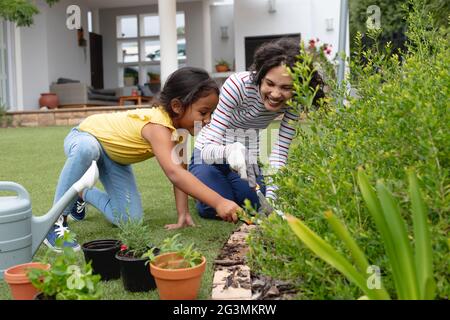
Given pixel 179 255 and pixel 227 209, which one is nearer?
pixel 179 255

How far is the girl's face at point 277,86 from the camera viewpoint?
87.9 inches

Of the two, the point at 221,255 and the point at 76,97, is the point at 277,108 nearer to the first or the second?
the point at 221,255

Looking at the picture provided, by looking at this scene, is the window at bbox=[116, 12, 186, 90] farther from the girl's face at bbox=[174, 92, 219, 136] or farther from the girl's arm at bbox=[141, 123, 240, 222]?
the girl's arm at bbox=[141, 123, 240, 222]

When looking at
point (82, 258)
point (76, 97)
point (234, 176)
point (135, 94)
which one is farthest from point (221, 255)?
point (135, 94)

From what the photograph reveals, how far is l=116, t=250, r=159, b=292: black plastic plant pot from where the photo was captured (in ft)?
5.20

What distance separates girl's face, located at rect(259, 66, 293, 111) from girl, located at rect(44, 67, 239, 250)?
0.29 m

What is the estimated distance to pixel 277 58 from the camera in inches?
88.5

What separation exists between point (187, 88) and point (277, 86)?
0.45 metres

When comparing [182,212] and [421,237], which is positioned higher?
[421,237]

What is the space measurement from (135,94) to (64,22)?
2.72 m

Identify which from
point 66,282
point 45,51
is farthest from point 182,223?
point 45,51

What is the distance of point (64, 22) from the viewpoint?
544 inches

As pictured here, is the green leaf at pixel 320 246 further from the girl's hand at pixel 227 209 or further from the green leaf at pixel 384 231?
the girl's hand at pixel 227 209

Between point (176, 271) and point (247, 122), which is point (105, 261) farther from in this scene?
point (247, 122)
